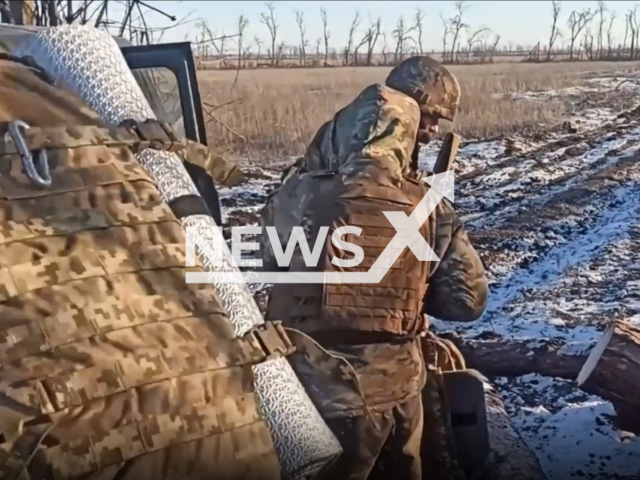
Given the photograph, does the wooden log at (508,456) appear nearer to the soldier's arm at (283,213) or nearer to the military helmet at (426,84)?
the soldier's arm at (283,213)

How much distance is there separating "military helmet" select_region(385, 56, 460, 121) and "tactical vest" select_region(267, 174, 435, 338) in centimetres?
36

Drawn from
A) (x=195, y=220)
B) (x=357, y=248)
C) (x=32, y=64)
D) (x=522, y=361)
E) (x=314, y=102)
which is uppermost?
(x=32, y=64)

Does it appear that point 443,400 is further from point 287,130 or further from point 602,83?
point 602,83

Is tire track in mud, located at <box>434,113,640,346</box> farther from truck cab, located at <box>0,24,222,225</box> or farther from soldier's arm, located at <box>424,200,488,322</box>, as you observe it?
truck cab, located at <box>0,24,222,225</box>

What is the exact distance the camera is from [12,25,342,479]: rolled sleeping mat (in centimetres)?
132

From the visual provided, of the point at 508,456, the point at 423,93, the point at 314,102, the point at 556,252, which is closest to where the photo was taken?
the point at 423,93

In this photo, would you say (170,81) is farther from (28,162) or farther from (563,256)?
(563,256)

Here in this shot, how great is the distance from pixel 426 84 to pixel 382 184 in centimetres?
47

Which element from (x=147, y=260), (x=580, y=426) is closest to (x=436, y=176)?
(x=147, y=260)

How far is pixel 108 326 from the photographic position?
47.4 inches

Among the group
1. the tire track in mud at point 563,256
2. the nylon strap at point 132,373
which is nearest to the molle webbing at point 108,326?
the nylon strap at point 132,373

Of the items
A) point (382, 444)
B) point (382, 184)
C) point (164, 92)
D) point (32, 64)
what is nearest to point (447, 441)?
point (382, 444)

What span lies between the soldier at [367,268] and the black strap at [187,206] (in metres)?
1.00

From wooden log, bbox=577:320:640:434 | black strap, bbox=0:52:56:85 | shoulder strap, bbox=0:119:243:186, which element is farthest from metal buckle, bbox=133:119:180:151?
wooden log, bbox=577:320:640:434
